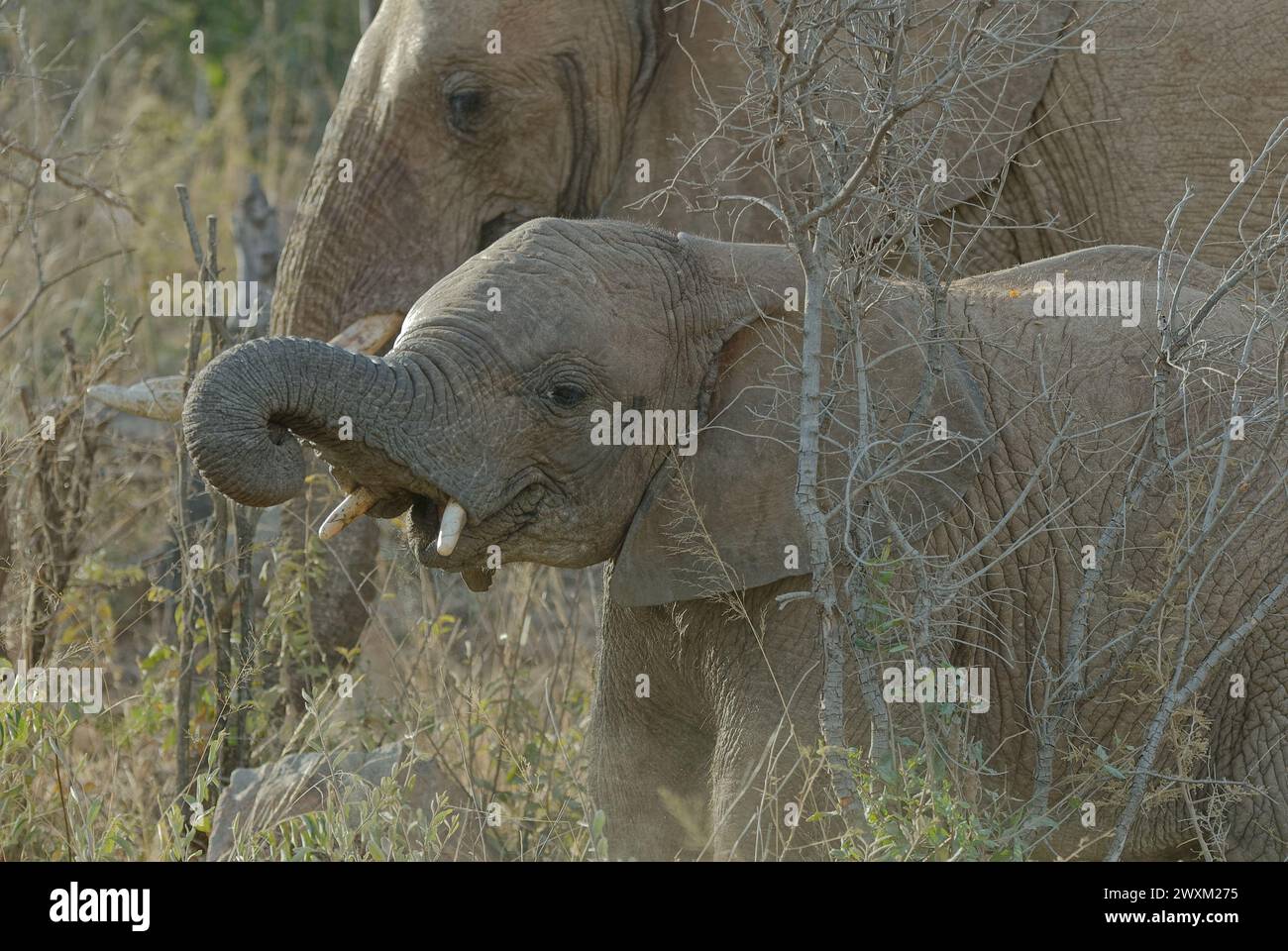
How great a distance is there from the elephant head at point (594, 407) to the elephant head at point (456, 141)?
7.10ft

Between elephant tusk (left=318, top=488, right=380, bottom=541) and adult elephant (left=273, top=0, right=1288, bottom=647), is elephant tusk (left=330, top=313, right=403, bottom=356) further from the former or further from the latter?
elephant tusk (left=318, top=488, right=380, bottom=541)

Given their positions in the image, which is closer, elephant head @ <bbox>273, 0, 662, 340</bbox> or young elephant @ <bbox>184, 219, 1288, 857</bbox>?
→ young elephant @ <bbox>184, 219, 1288, 857</bbox>

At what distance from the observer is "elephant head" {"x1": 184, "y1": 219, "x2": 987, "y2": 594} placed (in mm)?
4398

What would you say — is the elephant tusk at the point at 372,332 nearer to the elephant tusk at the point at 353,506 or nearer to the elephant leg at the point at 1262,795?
the elephant tusk at the point at 353,506

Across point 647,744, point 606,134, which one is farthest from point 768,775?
point 606,134

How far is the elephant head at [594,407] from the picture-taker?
14.4 feet

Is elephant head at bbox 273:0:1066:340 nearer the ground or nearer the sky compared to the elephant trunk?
nearer the sky

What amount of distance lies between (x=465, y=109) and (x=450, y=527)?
2779mm

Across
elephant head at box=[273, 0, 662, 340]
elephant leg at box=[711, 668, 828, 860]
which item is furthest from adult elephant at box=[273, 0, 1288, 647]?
elephant leg at box=[711, 668, 828, 860]

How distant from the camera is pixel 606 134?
6.97 metres

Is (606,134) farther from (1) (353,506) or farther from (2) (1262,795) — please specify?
(2) (1262,795)

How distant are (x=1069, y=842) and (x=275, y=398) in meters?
2.13

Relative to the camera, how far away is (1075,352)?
4.89 metres
